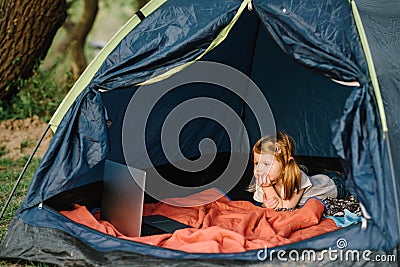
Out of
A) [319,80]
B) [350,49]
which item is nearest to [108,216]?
[350,49]

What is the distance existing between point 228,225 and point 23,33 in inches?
135

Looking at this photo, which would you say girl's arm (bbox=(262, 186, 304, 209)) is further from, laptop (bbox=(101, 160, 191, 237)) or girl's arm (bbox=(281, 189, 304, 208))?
laptop (bbox=(101, 160, 191, 237))

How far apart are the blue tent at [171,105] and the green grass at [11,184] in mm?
633

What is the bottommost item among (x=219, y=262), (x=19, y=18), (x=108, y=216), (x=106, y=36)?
(x=219, y=262)

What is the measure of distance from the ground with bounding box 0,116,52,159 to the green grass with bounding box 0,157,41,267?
0.61 ft

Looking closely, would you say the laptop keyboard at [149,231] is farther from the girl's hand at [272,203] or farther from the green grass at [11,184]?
the green grass at [11,184]

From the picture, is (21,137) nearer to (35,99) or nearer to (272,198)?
(35,99)

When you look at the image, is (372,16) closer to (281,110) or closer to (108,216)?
(281,110)

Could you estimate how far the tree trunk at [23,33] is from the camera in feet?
20.2

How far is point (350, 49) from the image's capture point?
10.3ft

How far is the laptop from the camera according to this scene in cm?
351

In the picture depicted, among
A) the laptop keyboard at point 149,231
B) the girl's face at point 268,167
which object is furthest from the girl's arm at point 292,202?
the laptop keyboard at point 149,231

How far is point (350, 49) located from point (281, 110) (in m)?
1.81

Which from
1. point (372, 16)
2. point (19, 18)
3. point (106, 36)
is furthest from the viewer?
point (106, 36)
